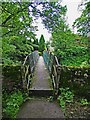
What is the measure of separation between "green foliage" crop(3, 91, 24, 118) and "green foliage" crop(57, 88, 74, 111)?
998 millimetres

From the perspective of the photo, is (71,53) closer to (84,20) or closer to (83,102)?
(83,102)

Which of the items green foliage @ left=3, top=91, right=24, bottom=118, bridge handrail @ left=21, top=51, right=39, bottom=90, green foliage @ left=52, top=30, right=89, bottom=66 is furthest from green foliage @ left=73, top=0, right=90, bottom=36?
green foliage @ left=52, top=30, right=89, bottom=66

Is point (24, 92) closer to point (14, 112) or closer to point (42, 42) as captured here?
point (14, 112)

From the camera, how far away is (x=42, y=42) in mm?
31047

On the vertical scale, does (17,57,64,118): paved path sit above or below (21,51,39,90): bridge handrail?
below

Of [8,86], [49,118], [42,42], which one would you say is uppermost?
[42,42]

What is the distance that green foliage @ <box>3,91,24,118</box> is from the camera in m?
4.81

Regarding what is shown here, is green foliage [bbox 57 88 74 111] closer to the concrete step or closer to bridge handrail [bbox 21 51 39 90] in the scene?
the concrete step

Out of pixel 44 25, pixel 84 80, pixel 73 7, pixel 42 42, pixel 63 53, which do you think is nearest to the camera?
pixel 44 25

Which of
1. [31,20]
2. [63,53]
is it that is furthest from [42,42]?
[31,20]

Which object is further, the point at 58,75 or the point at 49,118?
the point at 58,75

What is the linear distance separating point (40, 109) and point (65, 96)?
1075mm

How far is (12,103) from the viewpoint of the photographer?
18.0 feet

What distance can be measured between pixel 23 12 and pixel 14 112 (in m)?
2.09
